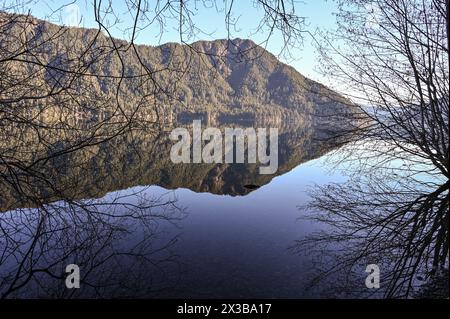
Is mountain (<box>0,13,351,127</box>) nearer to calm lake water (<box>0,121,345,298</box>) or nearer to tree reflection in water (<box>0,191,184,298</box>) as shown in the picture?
calm lake water (<box>0,121,345,298</box>)

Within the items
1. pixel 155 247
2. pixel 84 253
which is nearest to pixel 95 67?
pixel 84 253

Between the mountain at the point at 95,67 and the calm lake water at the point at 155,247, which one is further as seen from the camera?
the calm lake water at the point at 155,247

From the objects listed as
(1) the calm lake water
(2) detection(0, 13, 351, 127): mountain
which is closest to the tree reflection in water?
(1) the calm lake water

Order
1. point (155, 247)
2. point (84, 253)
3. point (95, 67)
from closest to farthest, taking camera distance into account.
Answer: point (95, 67) < point (84, 253) < point (155, 247)

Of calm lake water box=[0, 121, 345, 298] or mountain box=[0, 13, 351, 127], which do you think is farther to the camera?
calm lake water box=[0, 121, 345, 298]

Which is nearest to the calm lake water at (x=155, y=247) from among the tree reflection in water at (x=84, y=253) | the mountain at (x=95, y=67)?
the tree reflection in water at (x=84, y=253)

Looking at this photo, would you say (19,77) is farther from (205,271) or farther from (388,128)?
(388,128)

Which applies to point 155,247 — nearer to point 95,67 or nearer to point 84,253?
point 84,253

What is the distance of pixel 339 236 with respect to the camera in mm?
6367

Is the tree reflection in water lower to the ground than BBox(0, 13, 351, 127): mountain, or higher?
lower

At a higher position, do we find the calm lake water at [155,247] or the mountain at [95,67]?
the mountain at [95,67]

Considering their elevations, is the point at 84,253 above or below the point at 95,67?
below

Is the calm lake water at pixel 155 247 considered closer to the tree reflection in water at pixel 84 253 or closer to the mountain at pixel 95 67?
the tree reflection in water at pixel 84 253
